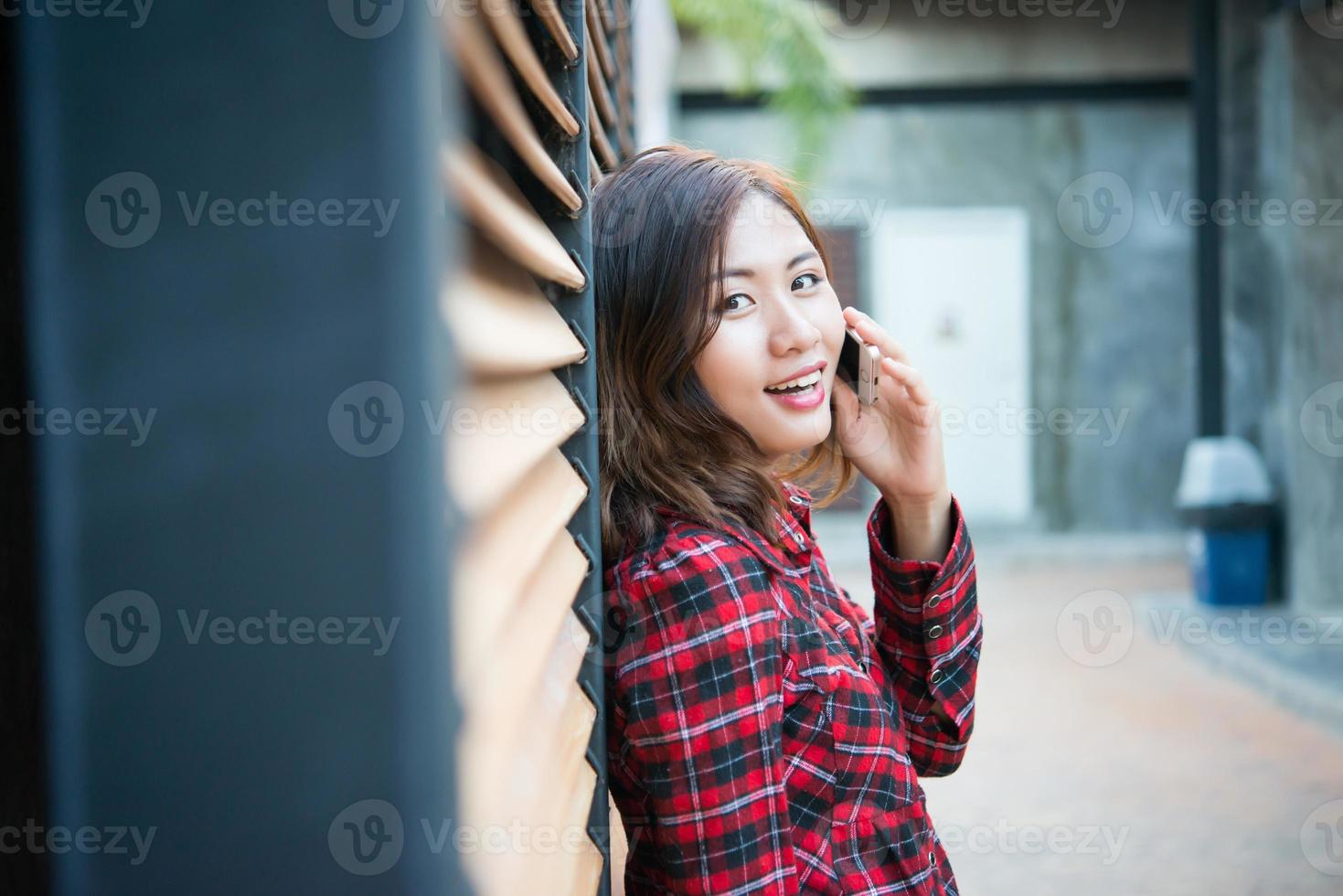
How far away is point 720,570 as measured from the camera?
128 cm

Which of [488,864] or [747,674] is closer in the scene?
[488,864]

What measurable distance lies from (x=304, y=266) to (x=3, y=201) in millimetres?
213

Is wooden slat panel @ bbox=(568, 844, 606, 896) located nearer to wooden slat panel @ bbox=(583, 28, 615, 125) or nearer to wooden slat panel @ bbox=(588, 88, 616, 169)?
wooden slat panel @ bbox=(588, 88, 616, 169)

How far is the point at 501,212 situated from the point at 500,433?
148 millimetres

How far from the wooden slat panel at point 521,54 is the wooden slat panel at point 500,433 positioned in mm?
231

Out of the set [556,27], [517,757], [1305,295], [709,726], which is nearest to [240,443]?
[517,757]

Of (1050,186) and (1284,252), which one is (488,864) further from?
(1050,186)

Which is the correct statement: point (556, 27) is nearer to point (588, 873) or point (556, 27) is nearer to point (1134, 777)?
point (588, 873)

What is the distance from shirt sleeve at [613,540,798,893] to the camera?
120cm

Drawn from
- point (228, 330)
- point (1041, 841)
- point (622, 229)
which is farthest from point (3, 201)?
point (1041, 841)

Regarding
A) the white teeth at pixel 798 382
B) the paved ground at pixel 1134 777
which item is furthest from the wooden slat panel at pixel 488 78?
the paved ground at pixel 1134 777

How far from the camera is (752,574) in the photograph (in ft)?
4.27

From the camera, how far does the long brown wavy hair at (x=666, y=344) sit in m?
1.46

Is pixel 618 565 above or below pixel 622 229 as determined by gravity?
below
